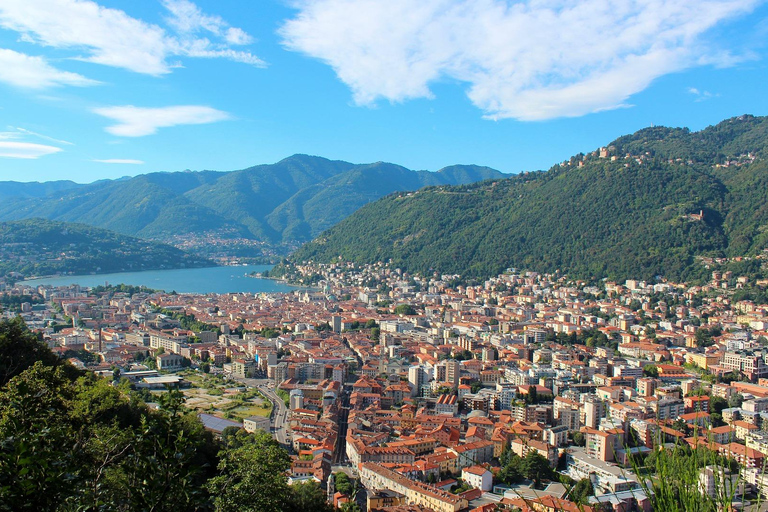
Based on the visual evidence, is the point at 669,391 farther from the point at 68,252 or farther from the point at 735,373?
the point at 68,252

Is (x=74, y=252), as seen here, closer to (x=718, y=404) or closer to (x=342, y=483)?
(x=342, y=483)

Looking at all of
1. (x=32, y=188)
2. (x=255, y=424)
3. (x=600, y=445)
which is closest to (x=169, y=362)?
(x=255, y=424)

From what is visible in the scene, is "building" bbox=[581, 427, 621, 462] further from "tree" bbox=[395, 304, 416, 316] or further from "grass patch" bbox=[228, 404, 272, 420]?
"tree" bbox=[395, 304, 416, 316]

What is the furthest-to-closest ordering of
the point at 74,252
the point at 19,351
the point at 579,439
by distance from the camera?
1. the point at 74,252
2. the point at 579,439
3. the point at 19,351

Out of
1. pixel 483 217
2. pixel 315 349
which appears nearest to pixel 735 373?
pixel 315 349

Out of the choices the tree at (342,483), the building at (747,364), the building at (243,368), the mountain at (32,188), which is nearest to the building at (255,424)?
the tree at (342,483)

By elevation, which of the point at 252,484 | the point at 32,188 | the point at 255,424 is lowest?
the point at 255,424

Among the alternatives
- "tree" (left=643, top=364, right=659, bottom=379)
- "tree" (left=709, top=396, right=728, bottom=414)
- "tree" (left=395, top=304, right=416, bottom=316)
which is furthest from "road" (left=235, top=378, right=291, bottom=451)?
"tree" (left=395, top=304, right=416, bottom=316)

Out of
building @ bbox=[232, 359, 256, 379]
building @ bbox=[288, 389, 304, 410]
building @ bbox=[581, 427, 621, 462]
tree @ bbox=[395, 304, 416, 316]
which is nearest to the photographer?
building @ bbox=[581, 427, 621, 462]
